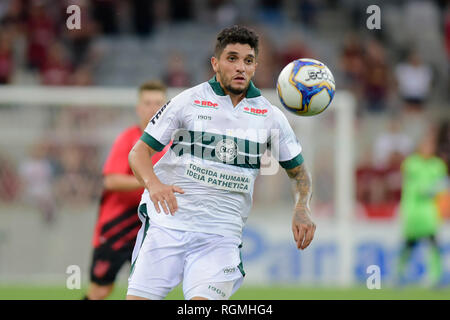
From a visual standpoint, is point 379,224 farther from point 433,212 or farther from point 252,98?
point 252,98

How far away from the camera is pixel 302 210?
5.36 meters

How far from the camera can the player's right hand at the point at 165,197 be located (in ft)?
16.3

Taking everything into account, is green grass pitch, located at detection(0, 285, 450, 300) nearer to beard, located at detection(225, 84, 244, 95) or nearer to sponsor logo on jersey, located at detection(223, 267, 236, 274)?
sponsor logo on jersey, located at detection(223, 267, 236, 274)

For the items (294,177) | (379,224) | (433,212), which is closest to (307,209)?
(294,177)

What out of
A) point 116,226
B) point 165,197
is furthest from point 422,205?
point 165,197

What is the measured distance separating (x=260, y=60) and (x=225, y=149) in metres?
11.5

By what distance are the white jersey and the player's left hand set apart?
375 mm

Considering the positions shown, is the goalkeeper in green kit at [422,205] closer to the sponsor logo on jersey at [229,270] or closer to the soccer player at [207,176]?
the soccer player at [207,176]

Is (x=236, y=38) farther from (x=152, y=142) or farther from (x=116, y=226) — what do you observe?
(x=116, y=226)

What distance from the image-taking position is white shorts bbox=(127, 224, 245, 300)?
203 inches

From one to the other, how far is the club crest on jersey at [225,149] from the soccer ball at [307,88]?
56cm

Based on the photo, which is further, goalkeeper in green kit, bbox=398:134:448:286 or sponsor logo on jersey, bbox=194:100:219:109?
goalkeeper in green kit, bbox=398:134:448:286

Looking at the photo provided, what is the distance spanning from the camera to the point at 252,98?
545 centimetres

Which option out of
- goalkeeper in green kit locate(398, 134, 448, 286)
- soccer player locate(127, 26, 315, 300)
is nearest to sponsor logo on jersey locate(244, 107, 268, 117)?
soccer player locate(127, 26, 315, 300)
